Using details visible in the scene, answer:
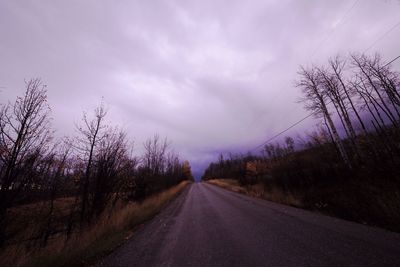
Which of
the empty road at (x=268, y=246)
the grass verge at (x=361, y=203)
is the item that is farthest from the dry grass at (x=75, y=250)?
the grass verge at (x=361, y=203)

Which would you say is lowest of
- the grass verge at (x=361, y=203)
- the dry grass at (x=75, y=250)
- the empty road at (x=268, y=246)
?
the empty road at (x=268, y=246)

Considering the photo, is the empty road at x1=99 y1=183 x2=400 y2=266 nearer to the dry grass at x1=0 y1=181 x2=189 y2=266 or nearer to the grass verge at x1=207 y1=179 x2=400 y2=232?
the dry grass at x1=0 y1=181 x2=189 y2=266

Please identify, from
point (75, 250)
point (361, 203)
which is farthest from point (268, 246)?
point (361, 203)

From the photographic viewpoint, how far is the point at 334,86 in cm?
2266

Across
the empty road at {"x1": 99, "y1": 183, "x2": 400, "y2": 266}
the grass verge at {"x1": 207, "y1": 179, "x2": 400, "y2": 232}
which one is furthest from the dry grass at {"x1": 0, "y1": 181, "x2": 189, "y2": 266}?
the grass verge at {"x1": 207, "y1": 179, "x2": 400, "y2": 232}

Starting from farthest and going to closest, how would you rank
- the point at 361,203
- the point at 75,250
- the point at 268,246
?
→ the point at 361,203 < the point at 75,250 < the point at 268,246

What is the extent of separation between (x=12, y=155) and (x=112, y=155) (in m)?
4.86

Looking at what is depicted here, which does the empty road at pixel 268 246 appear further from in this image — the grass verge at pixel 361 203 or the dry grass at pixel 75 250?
the grass verge at pixel 361 203

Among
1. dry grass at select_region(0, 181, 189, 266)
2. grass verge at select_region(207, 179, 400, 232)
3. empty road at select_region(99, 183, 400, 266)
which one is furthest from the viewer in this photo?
grass verge at select_region(207, 179, 400, 232)

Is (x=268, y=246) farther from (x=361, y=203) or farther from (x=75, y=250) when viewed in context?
(x=361, y=203)

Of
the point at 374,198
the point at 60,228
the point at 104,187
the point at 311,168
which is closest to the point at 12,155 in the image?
the point at 104,187

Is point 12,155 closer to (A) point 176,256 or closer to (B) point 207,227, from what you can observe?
(A) point 176,256

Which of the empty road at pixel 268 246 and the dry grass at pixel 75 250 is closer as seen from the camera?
the empty road at pixel 268 246

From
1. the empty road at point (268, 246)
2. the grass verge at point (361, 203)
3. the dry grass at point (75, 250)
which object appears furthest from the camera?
the grass verge at point (361, 203)
